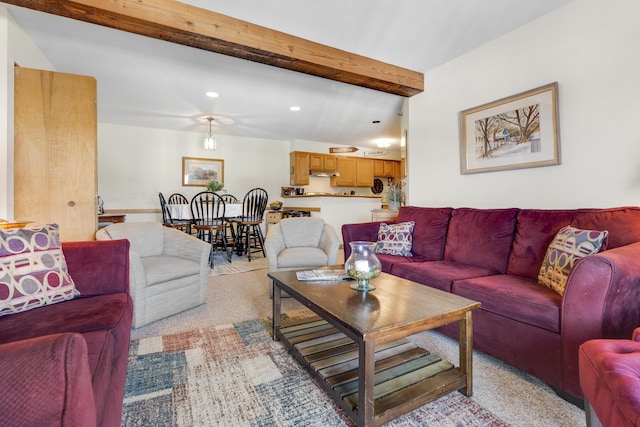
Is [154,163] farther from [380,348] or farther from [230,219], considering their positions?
[380,348]

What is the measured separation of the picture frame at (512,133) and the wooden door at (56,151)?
3.44 meters

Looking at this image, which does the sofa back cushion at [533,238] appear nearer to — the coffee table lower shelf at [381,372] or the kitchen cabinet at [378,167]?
the coffee table lower shelf at [381,372]

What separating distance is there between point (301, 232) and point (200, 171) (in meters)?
3.66

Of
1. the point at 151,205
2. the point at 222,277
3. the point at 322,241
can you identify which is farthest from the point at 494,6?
the point at 151,205

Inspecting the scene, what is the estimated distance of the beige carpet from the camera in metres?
1.32

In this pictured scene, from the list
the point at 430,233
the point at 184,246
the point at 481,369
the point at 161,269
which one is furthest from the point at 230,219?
the point at 481,369

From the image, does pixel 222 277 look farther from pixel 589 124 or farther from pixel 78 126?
pixel 589 124

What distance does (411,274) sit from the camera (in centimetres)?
227

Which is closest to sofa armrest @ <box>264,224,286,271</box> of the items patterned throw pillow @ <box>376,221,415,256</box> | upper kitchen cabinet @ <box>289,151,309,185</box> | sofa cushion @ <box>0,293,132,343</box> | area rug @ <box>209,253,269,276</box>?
patterned throw pillow @ <box>376,221,415,256</box>

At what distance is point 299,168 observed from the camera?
6.68 m

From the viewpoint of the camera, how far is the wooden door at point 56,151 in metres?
2.33

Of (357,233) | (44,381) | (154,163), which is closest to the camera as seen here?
(44,381)

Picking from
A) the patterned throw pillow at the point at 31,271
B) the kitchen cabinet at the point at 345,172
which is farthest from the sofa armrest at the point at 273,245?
the kitchen cabinet at the point at 345,172

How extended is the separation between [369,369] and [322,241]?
210cm
